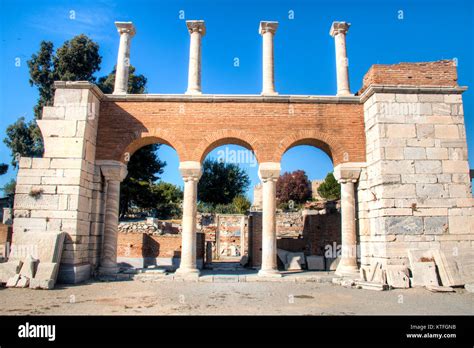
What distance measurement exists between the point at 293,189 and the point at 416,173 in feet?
143

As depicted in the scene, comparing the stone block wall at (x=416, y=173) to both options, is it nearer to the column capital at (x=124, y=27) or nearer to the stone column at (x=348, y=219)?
the stone column at (x=348, y=219)

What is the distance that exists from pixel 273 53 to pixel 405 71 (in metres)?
4.45

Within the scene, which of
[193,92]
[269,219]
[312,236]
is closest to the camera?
[269,219]

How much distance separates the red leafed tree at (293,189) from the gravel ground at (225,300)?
43.6 meters

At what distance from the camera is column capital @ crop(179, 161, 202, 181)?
12016mm

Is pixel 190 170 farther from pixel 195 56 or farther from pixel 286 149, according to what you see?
pixel 195 56

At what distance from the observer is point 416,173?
35.1ft

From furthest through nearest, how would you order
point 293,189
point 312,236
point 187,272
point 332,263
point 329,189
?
point 293,189 → point 329,189 → point 312,236 → point 332,263 → point 187,272

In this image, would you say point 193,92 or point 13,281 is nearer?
point 13,281

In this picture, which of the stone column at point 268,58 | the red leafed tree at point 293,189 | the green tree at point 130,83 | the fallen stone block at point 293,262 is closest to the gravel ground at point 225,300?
the fallen stone block at point 293,262

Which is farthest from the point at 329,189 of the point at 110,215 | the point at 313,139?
the point at 110,215

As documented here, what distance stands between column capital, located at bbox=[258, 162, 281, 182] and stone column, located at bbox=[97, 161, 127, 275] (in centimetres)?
469

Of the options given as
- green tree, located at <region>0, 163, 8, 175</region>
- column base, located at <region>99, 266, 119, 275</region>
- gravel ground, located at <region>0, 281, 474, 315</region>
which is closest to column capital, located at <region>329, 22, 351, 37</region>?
gravel ground, located at <region>0, 281, 474, 315</region>

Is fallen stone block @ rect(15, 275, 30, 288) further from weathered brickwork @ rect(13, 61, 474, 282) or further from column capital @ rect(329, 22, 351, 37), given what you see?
column capital @ rect(329, 22, 351, 37)
